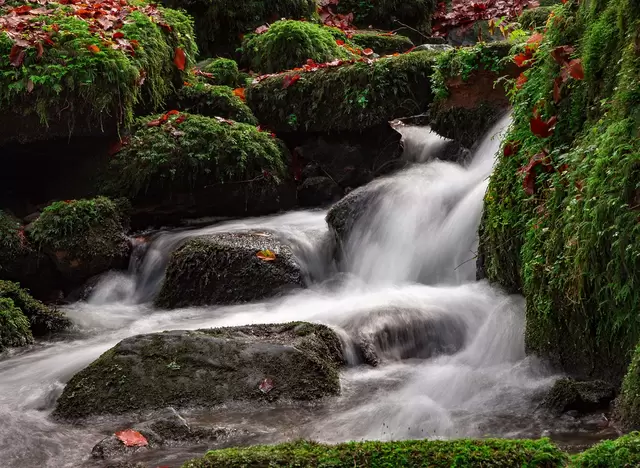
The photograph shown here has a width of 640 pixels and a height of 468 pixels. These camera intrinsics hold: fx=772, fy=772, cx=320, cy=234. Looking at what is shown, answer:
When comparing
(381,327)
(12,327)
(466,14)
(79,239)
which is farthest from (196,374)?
(466,14)

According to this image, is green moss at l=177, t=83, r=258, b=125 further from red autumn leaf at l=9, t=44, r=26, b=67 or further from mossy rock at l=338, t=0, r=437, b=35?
mossy rock at l=338, t=0, r=437, b=35

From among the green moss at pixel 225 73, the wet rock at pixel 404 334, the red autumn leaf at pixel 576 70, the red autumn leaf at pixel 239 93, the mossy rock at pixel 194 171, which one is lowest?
the wet rock at pixel 404 334

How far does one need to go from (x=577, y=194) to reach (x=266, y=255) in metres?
3.60

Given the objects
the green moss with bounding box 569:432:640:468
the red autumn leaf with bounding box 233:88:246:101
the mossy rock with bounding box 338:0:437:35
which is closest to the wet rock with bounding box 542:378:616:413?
the green moss with bounding box 569:432:640:468

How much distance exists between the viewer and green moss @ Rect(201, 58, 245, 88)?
11008mm

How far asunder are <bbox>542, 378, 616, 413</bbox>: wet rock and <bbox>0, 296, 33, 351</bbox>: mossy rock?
4.12m

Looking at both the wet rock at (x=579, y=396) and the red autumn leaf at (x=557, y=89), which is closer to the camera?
the wet rock at (x=579, y=396)

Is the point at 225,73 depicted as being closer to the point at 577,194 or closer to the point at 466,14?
the point at 466,14

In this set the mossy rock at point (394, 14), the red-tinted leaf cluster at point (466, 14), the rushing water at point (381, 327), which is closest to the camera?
the rushing water at point (381, 327)

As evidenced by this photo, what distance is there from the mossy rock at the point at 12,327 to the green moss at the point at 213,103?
413 cm

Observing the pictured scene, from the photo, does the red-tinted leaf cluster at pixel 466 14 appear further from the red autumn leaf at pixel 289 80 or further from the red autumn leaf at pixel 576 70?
the red autumn leaf at pixel 576 70

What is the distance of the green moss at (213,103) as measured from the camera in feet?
31.8

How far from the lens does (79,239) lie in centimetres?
775

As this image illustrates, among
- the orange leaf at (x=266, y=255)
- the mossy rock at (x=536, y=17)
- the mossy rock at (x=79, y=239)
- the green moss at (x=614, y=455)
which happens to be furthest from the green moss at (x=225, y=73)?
the green moss at (x=614, y=455)
